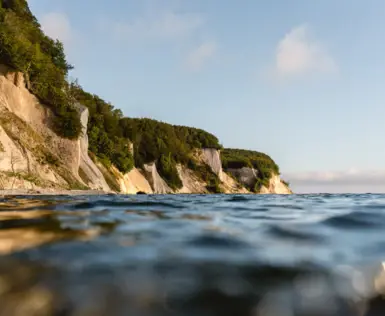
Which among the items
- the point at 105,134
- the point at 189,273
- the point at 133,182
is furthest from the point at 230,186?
the point at 189,273

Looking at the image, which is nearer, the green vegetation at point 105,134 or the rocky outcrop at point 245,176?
the green vegetation at point 105,134

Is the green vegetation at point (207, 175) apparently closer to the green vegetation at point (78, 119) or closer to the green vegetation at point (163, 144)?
the green vegetation at point (78, 119)

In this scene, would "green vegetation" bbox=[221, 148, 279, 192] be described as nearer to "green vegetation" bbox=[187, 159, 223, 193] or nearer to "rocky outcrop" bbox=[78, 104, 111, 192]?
"green vegetation" bbox=[187, 159, 223, 193]

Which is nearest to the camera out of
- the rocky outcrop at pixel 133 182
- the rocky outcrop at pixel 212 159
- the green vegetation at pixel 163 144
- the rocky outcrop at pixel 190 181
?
the rocky outcrop at pixel 133 182

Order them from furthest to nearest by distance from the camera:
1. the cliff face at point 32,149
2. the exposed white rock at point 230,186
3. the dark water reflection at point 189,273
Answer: the exposed white rock at point 230,186 < the cliff face at point 32,149 < the dark water reflection at point 189,273

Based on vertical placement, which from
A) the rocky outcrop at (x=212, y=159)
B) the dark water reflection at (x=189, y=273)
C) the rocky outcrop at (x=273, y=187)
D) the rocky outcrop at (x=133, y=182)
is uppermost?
the rocky outcrop at (x=212, y=159)

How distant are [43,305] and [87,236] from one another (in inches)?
61.0

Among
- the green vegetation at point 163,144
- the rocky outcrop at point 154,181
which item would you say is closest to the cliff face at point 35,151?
the rocky outcrop at point 154,181

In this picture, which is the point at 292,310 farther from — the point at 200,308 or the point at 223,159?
the point at 223,159

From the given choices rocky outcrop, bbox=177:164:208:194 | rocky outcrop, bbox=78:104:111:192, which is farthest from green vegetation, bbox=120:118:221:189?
rocky outcrop, bbox=78:104:111:192

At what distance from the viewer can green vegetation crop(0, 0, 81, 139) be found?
24000 millimetres

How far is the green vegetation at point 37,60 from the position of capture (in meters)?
24.0

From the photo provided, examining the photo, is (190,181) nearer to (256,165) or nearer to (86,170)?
(256,165)

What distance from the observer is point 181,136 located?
221 feet
